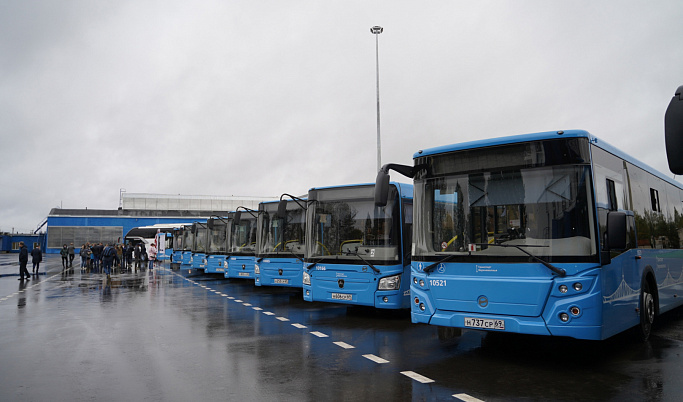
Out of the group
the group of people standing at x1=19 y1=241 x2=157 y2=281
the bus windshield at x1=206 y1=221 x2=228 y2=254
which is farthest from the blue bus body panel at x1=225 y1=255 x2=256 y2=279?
the group of people standing at x1=19 y1=241 x2=157 y2=281

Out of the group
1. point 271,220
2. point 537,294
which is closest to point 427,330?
point 537,294

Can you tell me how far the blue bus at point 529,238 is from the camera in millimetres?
6691

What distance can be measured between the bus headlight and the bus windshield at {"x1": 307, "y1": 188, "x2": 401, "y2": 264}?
34 cm

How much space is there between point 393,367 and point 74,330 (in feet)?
22.3

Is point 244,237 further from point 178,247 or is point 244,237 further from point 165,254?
point 165,254

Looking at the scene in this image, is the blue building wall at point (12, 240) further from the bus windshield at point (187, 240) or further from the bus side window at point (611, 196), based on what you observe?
the bus side window at point (611, 196)

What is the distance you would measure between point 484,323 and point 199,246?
25410mm

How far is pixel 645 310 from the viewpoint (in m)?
8.52

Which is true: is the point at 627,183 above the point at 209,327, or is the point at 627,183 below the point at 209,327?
above

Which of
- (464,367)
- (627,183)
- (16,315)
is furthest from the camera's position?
(16,315)

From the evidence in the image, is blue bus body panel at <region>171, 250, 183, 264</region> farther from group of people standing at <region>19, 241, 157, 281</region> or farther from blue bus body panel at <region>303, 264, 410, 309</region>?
blue bus body panel at <region>303, 264, 410, 309</region>

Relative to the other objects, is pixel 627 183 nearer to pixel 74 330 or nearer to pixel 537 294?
pixel 537 294

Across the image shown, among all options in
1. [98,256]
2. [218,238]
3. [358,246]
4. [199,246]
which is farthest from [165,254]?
[358,246]

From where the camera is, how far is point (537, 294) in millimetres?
6797
